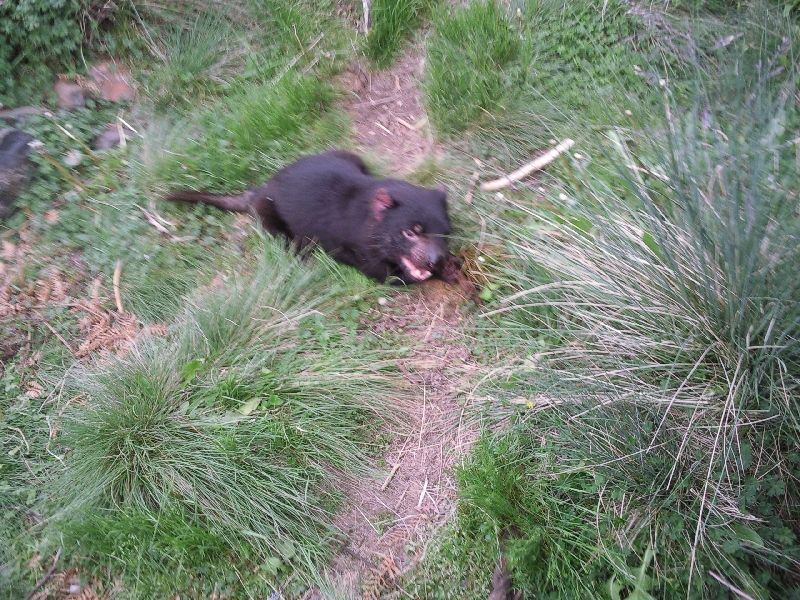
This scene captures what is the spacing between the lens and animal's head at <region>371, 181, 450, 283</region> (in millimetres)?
3148

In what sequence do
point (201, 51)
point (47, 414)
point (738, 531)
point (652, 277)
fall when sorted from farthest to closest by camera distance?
point (201, 51), point (47, 414), point (652, 277), point (738, 531)

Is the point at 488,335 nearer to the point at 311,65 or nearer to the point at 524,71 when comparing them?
the point at 524,71

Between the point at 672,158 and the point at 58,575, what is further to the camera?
the point at 58,575

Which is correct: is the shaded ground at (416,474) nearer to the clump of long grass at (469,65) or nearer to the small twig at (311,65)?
the clump of long grass at (469,65)

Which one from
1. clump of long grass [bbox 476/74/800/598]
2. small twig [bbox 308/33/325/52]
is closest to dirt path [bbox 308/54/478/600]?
clump of long grass [bbox 476/74/800/598]

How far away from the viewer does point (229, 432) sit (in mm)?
2680

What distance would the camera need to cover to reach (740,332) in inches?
87.4

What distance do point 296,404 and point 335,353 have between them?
1.05ft

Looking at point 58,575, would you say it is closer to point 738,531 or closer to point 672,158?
point 738,531

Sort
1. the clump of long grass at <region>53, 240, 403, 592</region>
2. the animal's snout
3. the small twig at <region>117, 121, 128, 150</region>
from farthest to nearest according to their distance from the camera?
the small twig at <region>117, 121, 128, 150</region>
the animal's snout
the clump of long grass at <region>53, 240, 403, 592</region>

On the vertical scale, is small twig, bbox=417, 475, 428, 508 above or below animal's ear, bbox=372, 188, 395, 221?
below

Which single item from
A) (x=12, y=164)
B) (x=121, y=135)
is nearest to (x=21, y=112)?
(x=12, y=164)

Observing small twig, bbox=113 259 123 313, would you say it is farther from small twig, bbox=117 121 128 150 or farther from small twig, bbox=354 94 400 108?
small twig, bbox=354 94 400 108

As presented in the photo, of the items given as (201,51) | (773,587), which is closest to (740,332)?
(773,587)
